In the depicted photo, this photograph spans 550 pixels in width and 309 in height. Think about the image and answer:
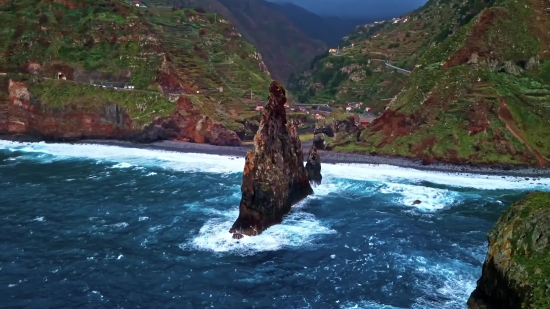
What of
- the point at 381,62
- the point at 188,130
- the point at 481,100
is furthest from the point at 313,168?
the point at 381,62

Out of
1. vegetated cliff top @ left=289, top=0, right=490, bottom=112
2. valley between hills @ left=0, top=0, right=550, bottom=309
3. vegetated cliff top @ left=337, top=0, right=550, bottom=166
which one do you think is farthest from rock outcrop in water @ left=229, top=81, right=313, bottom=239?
vegetated cliff top @ left=289, top=0, right=490, bottom=112

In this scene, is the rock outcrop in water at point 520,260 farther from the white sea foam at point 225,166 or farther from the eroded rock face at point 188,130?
the eroded rock face at point 188,130

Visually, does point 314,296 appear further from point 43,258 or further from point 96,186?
point 96,186

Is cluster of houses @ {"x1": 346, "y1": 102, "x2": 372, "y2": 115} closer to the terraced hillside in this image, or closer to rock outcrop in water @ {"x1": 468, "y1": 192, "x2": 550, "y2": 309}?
the terraced hillside

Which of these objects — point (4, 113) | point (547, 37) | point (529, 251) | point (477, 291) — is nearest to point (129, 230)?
point (477, 291)

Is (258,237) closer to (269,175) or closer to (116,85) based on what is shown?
(269,175)

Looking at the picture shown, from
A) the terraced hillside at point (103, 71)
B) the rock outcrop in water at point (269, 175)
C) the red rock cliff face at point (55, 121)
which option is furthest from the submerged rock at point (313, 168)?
the red rock cliff face at point (55, 121)
